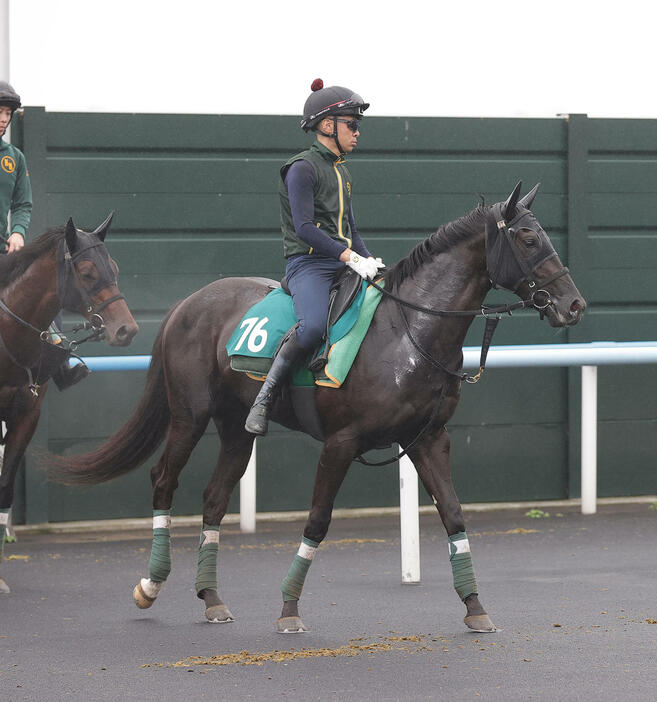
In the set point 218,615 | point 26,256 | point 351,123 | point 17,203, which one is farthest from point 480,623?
point 17,203

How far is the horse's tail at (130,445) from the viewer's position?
795 centimetres

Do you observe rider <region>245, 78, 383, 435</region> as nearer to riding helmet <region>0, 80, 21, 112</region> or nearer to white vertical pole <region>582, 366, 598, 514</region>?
riding helmet <region>0, 80, 21, 112</region>

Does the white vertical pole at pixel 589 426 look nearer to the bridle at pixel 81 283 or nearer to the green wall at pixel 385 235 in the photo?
the green wall at pixel 385 235

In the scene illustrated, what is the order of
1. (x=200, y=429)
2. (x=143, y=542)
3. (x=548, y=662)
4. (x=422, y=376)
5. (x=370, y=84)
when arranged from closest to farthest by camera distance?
(x=548, y=662), (x=422, y=376), (x=200, y=429), (x=143, y=542), (x=370, y=84)

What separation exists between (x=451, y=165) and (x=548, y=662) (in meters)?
5.48

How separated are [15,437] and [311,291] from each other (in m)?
2.31

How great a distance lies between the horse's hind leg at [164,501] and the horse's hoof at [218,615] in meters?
0.36

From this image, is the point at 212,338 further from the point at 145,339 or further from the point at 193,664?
the point at 145,339

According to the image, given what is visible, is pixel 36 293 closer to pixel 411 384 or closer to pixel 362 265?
pixel 362 265

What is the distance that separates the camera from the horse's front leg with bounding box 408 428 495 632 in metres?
6.82

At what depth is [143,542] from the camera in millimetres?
9906

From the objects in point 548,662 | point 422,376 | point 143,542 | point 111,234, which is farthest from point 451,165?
point 548,662

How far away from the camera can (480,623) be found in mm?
6777

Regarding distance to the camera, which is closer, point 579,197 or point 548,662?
point 548,662
